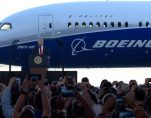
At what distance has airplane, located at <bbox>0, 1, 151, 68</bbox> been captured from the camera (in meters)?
30.8

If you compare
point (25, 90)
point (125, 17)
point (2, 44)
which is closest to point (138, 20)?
point (125, 17)

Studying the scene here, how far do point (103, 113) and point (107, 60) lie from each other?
885 inches

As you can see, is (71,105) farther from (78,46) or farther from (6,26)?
(6,26)

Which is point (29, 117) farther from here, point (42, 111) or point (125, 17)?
point (125, 17)

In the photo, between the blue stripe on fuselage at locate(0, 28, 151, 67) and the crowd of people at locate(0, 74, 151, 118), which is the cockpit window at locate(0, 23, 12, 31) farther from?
the crowd of people at locate(0, 74, 151, 118)

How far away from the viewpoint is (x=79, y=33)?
101 ft

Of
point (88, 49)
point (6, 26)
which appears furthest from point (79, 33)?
point (6, 26)

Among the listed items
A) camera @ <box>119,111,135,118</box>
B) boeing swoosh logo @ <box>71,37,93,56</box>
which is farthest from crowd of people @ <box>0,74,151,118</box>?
boeing swoosh logo @ <box>71,37,93,56</box>

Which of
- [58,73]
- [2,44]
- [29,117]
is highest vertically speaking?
[2,44]

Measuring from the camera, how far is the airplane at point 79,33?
101 ft

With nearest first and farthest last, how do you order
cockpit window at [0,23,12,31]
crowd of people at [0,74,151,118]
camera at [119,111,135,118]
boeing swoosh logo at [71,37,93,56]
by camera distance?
camera at [119,111,135,118] → crowd of people at [0,74,151,118] → boeing swoosh logo at [71,37,93,56] → cockpit window at [0,23,12,31]

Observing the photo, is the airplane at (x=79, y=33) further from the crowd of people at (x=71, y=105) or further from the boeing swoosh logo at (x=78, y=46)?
the crowd of people at (x=71, y=105)

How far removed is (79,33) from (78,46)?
2.15 feet

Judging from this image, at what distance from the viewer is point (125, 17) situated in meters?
31.3
